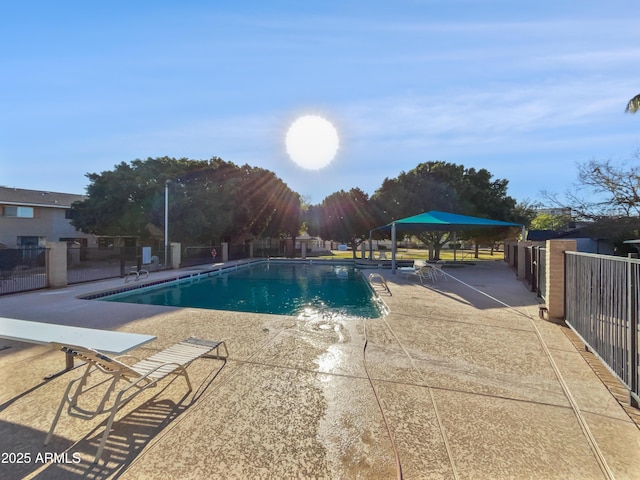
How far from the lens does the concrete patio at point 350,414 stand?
6.89 feet

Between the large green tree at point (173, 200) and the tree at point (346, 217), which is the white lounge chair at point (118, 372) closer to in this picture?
the large green tree at point (173, 200)

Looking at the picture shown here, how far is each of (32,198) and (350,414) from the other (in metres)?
27.5

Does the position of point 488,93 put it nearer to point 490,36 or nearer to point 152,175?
point 490,36

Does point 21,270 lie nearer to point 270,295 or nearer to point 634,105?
point 270,295

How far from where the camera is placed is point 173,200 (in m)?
18.4

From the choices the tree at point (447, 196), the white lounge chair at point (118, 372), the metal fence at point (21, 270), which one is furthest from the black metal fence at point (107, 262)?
the tree at point (447, 196)

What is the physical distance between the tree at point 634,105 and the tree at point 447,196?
288 inches

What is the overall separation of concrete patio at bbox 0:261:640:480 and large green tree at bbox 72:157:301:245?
15336 millimetres

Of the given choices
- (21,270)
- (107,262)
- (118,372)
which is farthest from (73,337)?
(107,262)

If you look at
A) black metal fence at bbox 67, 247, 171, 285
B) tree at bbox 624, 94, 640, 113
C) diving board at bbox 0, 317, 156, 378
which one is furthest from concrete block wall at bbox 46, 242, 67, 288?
tree at bbox 624, 94, 640, 113

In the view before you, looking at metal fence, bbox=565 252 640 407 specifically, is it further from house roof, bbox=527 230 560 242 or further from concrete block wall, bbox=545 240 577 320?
house roof, bbox=527 230 560 242

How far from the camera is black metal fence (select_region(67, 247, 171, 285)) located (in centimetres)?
1260

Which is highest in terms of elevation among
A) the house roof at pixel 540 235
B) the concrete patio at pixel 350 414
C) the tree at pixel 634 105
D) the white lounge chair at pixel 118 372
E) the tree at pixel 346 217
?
the tree at pixel 634 105

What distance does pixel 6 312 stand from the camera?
6.50 m
